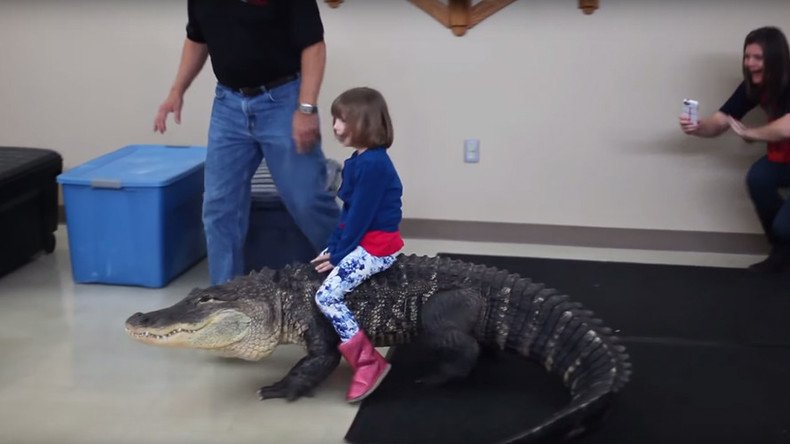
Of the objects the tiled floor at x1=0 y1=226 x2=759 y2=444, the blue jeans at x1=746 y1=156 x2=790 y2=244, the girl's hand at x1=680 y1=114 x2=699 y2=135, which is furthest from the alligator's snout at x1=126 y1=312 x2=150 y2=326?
the blue jeans at x1=746 y1=156 x2=790 y2=244

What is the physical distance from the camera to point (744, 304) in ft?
10.5

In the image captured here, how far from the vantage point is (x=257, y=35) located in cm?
279

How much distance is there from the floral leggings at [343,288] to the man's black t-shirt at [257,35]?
682mm

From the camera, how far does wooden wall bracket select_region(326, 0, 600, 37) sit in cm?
387

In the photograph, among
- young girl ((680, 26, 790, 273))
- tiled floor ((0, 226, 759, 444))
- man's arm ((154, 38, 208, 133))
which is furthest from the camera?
young girl ((680, 26, 790, 273))

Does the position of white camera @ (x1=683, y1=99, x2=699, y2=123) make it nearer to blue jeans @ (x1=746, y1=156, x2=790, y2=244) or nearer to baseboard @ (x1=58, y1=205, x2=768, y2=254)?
blue jeans @ (x1=746, y1=156, x2=790, y2=244)

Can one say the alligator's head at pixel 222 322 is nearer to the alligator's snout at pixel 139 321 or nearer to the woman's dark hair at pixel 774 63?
the alligator's snout at pixel 139 321

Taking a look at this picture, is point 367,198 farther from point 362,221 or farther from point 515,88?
point 515,88

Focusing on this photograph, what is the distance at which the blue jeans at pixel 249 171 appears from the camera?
2873 millimetres

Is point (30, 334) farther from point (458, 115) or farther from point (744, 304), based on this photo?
point (744, 304)

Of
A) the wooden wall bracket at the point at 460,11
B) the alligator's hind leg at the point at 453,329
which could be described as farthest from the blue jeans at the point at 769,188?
the alligator's hind leg at the point at 453,329

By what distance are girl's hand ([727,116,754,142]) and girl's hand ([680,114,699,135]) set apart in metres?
0.13

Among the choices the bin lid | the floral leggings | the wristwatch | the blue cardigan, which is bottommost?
the floral leggings

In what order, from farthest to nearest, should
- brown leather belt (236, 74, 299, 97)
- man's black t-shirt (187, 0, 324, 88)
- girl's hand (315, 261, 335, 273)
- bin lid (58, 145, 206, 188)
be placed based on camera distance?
bin lid (58, 145, 206, 188) < brown leather belt (236, 74, 299, 97) < man's black t-shirt (187, 0, 324, 88) < girl's hand (315, 261, 335, 273)
